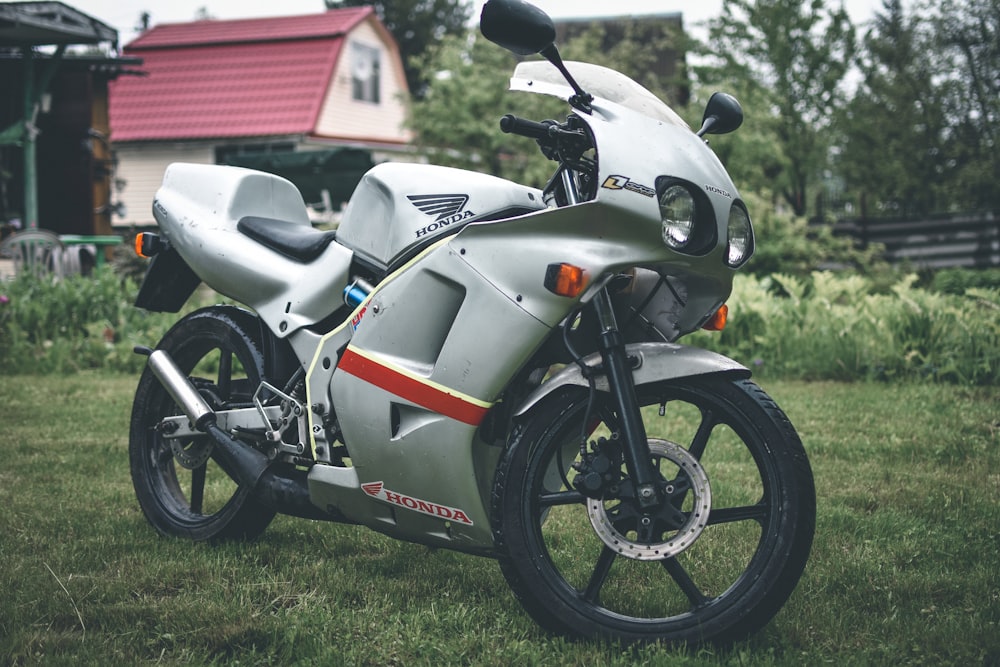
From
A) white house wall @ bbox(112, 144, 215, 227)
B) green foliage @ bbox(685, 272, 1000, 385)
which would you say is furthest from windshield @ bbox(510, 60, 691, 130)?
white house wall @ bbox(112, 144, 215, 227)

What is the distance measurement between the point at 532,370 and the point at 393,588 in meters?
0.86

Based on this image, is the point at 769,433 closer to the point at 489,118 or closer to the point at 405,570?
the point at 405,570

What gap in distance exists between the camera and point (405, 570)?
3584 millimetres

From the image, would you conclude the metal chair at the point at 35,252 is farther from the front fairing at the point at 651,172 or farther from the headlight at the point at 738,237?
the headlight at the point at 738,237

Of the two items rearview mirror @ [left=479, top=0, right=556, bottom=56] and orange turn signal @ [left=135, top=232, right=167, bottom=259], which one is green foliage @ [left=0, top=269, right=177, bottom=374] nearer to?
orange turn signal @ [left=135, top=232, right=167, bottom=259]

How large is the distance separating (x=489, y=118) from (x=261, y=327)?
47.9ft

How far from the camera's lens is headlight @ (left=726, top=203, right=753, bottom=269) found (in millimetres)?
2873

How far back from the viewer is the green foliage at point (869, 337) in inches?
277

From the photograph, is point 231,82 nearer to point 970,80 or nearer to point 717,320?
point 970,80

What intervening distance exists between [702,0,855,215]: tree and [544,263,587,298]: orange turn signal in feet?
58.9

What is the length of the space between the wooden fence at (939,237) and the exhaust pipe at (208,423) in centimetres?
1534

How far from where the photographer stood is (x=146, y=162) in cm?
2555

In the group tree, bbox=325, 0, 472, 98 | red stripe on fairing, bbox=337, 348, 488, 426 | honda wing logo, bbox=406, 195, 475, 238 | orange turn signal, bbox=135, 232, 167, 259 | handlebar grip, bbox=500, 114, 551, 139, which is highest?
tree, bbox=325, 0, 472, 98

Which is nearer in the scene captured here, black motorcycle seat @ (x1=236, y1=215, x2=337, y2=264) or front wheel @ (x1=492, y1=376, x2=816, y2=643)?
front wheel @ (x1=492, y1=376, x2=816, y2=643)
